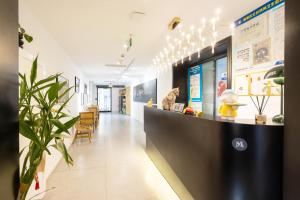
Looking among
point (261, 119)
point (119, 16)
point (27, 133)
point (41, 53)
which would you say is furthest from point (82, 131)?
point (261, 119)

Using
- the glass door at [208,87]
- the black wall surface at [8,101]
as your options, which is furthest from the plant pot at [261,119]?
the glass door at [208,87]

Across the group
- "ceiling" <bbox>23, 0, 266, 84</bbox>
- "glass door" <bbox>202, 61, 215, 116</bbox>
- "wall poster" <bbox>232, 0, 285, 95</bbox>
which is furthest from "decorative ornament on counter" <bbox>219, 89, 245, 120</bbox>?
"glass door" <bbox>202, 61, 215, 116</bbox>

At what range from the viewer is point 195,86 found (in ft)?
14.6

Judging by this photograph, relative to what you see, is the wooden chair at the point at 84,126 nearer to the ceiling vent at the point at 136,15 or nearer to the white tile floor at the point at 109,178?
the white tile floor at the point at 109,178

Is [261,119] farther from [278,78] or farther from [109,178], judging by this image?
[109,178]

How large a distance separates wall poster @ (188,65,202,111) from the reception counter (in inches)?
95.4

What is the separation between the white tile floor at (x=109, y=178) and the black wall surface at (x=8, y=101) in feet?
5.31

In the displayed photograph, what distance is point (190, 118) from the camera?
1.96 m

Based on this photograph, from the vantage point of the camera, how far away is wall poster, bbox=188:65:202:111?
4.29m

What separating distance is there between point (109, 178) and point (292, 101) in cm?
299

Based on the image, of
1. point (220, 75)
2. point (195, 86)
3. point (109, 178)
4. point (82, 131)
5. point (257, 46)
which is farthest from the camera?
point (82, 131)

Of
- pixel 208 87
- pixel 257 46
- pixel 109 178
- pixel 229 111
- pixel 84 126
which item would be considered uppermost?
pixel 257 46

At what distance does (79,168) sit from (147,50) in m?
3.50

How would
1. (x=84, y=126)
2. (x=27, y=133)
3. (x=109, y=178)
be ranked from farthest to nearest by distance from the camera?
(x=84, y=126) → (x=109, y=178) → (x=27, y=133)
